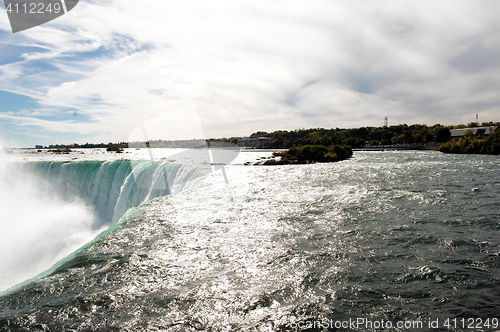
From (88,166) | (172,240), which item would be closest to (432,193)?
(172,240)

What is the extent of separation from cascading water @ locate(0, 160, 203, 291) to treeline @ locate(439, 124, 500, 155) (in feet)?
169

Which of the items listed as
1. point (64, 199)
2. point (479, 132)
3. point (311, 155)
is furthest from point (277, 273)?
point (479, 132)

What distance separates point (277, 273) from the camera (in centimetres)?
773

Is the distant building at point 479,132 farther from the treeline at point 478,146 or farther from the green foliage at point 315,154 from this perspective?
the green foliage at point 315,154

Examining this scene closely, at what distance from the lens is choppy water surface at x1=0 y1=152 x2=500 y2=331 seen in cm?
583

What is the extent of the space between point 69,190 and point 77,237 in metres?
9.60

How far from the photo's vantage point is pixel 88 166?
27375 mm

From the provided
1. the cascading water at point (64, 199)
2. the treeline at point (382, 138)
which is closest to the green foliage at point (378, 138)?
the treeline at point (382, 138)

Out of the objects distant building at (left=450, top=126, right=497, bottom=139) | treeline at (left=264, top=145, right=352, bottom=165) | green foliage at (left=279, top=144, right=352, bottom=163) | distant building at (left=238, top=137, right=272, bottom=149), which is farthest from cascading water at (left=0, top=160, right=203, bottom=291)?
distant building at (left=238, top=137, right=272, bottom=149)

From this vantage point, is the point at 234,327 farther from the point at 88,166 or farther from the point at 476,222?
the point at 88,166

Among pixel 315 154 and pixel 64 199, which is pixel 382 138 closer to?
pixel 315 154

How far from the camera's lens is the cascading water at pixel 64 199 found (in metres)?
17.6

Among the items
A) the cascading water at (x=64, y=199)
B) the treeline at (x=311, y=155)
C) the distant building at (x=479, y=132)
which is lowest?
the cascading water at (x=64, y=199)

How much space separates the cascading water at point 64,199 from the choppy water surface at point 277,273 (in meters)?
8.11
